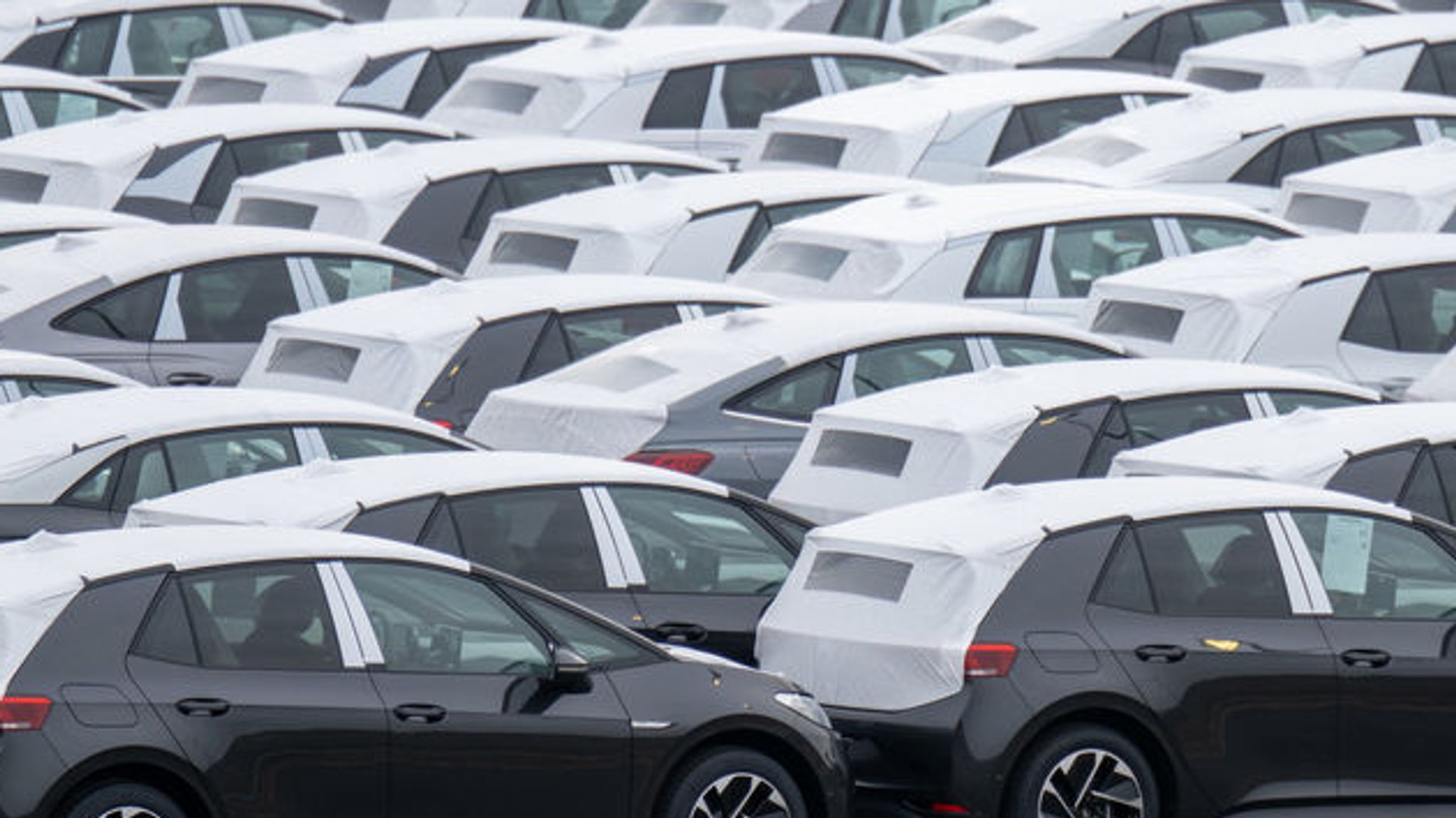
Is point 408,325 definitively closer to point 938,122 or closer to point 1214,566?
point 1214,566

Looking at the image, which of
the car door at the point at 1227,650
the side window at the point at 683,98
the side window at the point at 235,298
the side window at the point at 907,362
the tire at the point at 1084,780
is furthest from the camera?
the side window at the point at 683,98

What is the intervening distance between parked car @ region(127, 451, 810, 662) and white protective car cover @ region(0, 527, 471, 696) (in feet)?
4.47

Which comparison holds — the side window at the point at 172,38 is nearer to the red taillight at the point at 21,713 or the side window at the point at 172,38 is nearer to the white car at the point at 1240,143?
the white car at the point at 1240,143

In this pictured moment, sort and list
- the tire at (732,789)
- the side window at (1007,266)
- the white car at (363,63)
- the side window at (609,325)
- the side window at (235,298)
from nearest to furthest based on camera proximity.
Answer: the tire at (732,789) → the side window at (609,325) → the side window at (235,298) → the side window at (1007,266) → the white car at (363,63)

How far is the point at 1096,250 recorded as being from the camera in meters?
19.2

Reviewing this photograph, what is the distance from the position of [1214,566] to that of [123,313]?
24.5ft

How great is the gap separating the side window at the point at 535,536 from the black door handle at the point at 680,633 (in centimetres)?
26

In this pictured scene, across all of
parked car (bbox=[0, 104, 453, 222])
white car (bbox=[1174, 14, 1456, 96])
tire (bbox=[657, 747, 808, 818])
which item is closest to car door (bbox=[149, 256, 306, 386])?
parked car (bbox=[0, 104, 453, 222])

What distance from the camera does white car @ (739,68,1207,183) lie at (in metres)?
22.7

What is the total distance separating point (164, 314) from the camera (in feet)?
58.6

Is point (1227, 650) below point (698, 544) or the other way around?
below

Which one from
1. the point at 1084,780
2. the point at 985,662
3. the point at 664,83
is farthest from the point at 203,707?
the point at 664,83

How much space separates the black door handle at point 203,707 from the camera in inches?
399

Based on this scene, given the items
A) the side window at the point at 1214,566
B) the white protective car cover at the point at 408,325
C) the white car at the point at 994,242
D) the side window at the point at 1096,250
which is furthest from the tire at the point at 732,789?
the side window at the point at 1096,250
